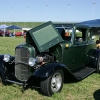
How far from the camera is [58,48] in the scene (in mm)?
5953

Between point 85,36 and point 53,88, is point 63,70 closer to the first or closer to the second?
point 53,88

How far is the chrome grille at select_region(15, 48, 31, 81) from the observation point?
540 centimetres

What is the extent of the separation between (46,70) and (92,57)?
3013mm

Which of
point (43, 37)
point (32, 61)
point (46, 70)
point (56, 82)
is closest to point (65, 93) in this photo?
point (56, 82)

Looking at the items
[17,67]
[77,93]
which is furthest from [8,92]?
[77,93]

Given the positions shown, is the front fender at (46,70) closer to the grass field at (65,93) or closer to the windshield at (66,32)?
the grass field at (65,93)

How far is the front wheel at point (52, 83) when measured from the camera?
4.88 m

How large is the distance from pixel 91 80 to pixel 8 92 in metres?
2.80

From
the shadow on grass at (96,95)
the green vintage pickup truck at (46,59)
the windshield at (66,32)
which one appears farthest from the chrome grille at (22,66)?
the shadow on grass at (96,95)

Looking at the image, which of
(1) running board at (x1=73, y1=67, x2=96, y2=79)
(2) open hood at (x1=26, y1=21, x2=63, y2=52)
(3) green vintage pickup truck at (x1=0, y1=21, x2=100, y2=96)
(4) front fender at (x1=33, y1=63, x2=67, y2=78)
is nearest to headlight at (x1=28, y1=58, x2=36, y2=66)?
(3) green vintage pickup truck at (x1=0, y1=21, x2=100, y2=96)

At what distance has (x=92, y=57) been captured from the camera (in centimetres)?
742

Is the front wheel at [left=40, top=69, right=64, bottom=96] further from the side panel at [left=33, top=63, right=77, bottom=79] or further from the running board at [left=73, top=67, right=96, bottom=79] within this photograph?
the running board at [left=73, top=67, right=96, bottom=79]

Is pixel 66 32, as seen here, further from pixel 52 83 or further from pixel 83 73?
pixel 52 83

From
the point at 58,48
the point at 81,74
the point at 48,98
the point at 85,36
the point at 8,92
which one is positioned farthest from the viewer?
the point at 85,36
